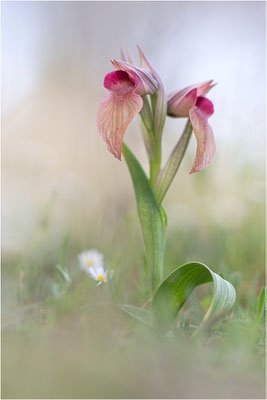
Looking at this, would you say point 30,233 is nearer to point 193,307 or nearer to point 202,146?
point 193,307

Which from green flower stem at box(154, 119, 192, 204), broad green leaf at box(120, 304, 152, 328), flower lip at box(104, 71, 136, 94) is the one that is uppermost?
flower lip at box(104, 71, 136, 94)

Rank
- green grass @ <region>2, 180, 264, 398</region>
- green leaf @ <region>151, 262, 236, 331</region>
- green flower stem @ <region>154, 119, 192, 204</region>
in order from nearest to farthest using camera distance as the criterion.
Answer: green grass @ <region>2, 180, 264, 398</region>, green leaf @ <region>151, 262, 236, 331</region>, green flower stem @ <region>154, 119, 192, 204</region>

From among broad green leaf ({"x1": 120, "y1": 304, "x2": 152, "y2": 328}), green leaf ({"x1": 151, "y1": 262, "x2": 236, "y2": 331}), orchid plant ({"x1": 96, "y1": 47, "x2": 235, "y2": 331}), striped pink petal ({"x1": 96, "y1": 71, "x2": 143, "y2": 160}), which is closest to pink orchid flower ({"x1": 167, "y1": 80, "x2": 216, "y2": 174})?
orchid plant ({"x1": 96, "y1": 47, "x2": 235, "y2": 331})

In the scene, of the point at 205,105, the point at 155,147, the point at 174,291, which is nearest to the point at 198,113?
the point at 205,105

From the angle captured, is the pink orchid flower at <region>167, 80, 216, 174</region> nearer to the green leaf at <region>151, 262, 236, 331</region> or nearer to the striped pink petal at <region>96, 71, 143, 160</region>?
the striped pink petal at <region>96, 71, 143, 160</region>

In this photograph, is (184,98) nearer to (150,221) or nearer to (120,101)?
(120,101)

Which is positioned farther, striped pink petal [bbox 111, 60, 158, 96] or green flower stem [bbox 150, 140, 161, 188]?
green flower stem [bbox 150, 140, 161, 188]

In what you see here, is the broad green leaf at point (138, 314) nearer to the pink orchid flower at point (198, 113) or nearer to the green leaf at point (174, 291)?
the green leaf at point (174, 291)

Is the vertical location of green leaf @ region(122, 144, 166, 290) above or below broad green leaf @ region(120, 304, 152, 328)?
above
